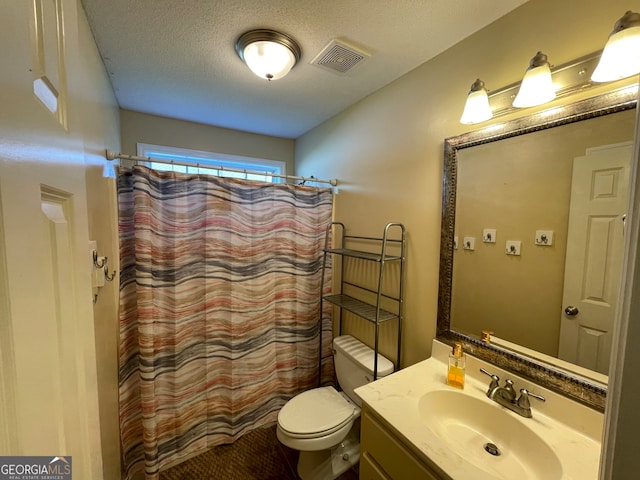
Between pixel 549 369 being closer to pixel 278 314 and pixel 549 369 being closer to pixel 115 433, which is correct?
pixel 278 314

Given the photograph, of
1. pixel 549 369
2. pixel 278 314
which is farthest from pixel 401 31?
pixel 278 314

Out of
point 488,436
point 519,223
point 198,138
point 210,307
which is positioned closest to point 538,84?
point 519,223

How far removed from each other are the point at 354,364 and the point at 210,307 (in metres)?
1.00

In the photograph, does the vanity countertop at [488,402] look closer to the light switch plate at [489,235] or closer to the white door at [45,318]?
the light switch plate at [489,235]

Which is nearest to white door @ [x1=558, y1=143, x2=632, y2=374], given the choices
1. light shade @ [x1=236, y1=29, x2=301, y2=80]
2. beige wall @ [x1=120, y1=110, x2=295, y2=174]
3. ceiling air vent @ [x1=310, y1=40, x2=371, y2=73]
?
ceiling air vent @ [x1=310, y1=40, x2=371, y2=73]

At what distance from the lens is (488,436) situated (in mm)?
1016

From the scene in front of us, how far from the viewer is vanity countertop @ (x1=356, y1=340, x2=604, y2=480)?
77 centimetres

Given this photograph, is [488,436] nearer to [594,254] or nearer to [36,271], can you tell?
[594,254]

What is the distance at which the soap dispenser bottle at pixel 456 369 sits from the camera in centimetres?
112

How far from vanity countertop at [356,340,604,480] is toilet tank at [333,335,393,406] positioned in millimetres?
358

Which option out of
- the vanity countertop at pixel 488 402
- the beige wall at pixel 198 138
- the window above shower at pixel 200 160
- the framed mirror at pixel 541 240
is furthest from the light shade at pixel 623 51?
the beige wall at pixel 198 138

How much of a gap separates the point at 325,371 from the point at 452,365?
49.3 inches

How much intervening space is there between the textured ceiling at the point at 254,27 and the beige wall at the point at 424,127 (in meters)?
0.10

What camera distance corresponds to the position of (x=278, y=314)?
194 cm
